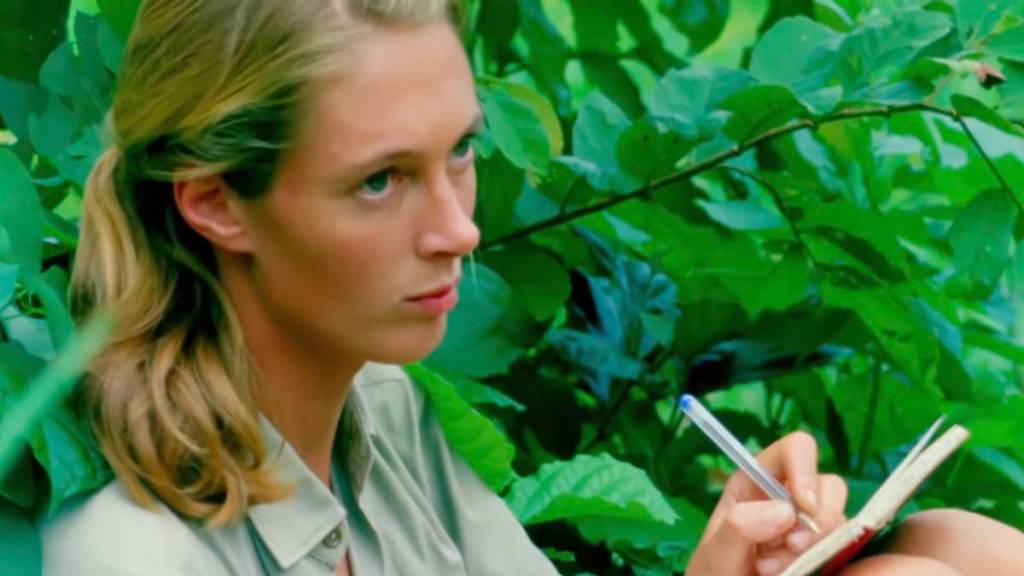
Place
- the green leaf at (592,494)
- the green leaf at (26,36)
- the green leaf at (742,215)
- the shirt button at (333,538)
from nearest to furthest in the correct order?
the shirt button at (333,538), the green leaf at (592,494), the green leaf at (26,36), the green leaf at (742,215)

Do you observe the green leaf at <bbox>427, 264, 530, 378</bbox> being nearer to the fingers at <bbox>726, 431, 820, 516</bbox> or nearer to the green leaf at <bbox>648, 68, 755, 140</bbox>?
the green leaf at <bbox>648, 68, 755, 140</bbox>

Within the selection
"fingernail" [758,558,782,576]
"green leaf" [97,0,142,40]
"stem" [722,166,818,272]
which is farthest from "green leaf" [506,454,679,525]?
"green leaf" [97,0,142,40]

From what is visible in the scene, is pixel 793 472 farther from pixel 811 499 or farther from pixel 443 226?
pixel 443 226

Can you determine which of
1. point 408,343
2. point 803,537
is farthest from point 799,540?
point 408,343

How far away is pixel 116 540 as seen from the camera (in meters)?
1.73

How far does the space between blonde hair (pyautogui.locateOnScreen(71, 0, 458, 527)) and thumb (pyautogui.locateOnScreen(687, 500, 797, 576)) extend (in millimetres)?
434

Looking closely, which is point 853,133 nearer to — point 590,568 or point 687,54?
point 687,54

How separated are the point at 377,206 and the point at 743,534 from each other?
0.48 meters

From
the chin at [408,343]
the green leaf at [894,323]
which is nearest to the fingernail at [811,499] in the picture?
the chin at [408,343]

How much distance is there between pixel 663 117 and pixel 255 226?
29.2 inches

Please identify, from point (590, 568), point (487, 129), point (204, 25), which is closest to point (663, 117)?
point (487, 129)

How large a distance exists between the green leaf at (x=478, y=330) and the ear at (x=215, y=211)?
2.05ft

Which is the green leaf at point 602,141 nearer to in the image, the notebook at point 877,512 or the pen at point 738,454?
the pen at point 738,454

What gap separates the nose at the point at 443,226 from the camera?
1811 mm
